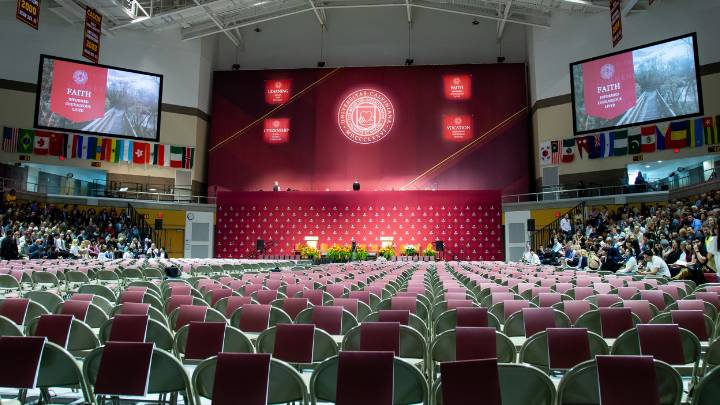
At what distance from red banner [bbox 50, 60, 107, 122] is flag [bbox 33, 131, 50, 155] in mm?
3316

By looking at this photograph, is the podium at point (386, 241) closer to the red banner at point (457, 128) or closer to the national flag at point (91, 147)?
the red banner at point (457, 128)

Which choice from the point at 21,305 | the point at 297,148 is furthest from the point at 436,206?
the point at 21,305

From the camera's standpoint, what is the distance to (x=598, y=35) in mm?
25266

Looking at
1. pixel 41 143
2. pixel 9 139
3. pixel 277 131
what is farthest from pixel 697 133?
pixel 9 139

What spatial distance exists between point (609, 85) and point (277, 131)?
17.2 m

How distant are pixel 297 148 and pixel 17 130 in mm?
13799

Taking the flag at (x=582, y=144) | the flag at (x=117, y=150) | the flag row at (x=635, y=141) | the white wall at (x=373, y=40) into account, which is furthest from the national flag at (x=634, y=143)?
the flag at (x=117, y=150)

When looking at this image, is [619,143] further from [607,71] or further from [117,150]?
[117,150]

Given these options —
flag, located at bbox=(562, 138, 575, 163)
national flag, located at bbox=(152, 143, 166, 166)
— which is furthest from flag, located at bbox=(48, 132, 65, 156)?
flag, located at bbox=(562, 138, 575, 163)

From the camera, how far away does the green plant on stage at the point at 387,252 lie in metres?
25.3

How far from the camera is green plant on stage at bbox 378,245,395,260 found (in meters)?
25.3

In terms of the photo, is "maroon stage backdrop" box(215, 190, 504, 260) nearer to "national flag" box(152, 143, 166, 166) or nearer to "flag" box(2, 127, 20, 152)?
"national flag" box(152, 143, 166, 166)

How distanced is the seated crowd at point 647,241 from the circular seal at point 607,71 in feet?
18.2

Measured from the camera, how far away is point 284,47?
31.6 m
